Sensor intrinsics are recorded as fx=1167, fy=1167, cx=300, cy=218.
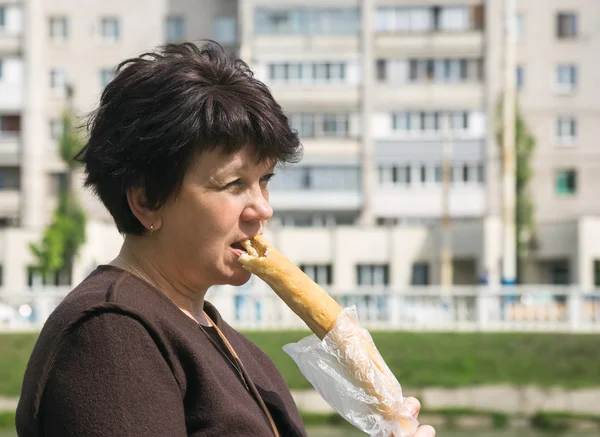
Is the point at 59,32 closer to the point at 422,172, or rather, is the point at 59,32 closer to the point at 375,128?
the point at 375,128

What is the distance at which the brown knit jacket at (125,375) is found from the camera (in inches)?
80.9

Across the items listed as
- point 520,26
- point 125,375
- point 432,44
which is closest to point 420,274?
point 432,44

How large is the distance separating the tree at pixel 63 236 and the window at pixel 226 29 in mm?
7590

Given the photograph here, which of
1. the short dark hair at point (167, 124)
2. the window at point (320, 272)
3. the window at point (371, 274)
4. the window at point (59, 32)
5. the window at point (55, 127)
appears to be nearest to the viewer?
the short dark hair at point (167, 124)

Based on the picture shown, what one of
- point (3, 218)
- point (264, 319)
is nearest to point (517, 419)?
point (264, 319)

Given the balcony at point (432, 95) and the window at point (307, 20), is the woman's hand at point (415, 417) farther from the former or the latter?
the window at point (307, 20)

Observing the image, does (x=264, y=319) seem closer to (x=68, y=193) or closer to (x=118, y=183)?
(x=118, y=183)

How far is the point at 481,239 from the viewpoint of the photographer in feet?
A: 134

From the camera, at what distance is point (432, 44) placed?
43.8 metres

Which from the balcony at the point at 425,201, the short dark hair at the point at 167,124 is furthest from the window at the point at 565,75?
the short dark hair at the point at 167,124

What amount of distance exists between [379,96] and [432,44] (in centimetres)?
277

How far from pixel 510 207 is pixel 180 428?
1235 inches

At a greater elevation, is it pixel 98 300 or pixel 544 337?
pixel 98 300

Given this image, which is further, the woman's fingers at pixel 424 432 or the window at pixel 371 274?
the window at pixel 371 274
